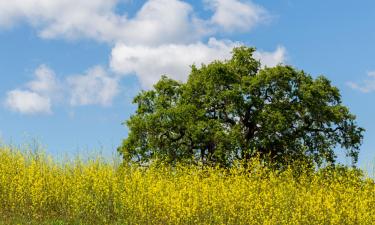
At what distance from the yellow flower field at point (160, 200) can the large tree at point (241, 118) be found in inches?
247

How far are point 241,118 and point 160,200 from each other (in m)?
11.6

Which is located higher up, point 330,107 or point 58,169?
point 330,107

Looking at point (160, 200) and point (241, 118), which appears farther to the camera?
point (241, 118)

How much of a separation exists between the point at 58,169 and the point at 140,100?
987cm

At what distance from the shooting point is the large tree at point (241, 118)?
28.1 m

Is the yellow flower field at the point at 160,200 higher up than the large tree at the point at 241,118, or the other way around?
the large tree at the point at 241,118

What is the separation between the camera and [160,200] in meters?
18.3

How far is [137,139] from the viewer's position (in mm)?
30219

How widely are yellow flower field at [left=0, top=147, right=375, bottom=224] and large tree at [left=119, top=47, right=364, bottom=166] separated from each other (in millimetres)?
6275

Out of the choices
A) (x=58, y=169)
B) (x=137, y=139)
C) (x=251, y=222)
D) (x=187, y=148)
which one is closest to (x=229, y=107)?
(x=187, y=148)

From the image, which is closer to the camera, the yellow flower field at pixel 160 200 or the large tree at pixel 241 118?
the yellow flower field at pixel 160 200

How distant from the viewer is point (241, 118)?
95.1 feet

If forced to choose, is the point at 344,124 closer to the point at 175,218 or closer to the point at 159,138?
the point at 159,138

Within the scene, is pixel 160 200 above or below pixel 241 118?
below
